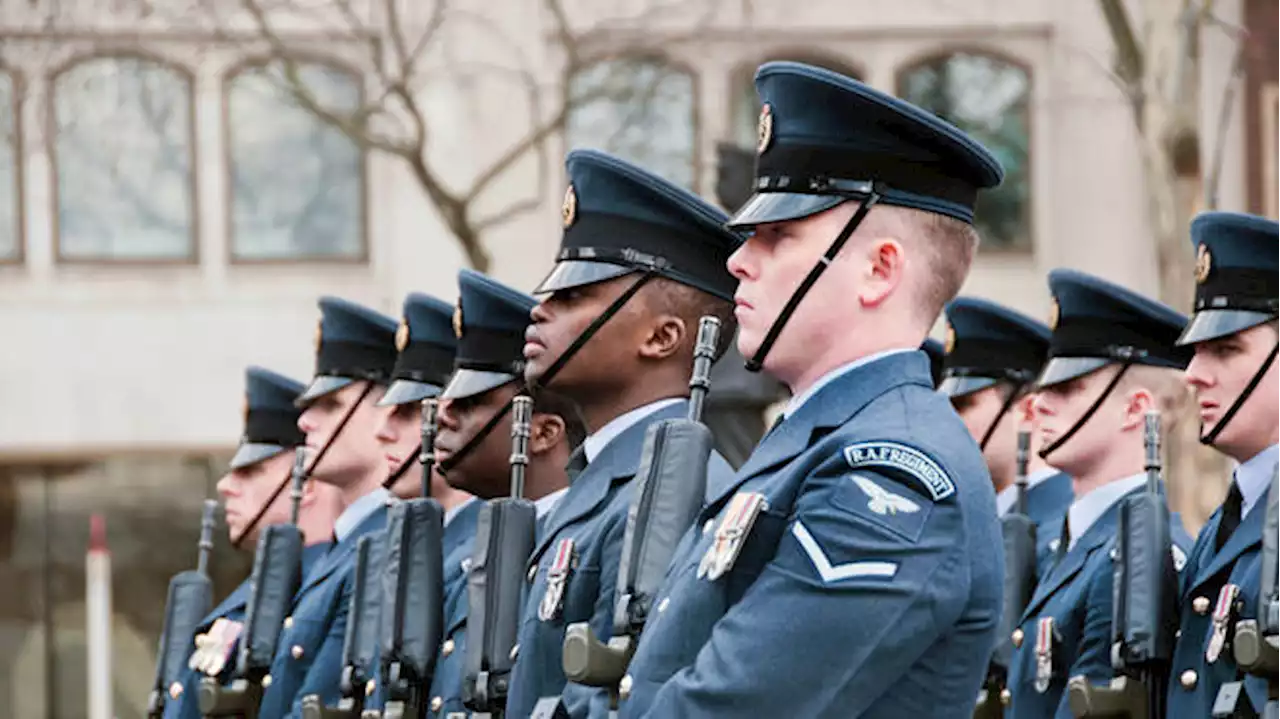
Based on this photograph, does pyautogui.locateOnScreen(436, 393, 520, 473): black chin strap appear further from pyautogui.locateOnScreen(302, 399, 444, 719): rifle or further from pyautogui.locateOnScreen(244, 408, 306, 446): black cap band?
pyautogui.locateOnScreen(244, 408, 306, 446): black cap band

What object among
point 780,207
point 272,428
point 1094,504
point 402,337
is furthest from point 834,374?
point 272,428

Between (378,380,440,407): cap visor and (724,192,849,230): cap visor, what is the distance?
138 inches

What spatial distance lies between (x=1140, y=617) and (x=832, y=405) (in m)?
2.17

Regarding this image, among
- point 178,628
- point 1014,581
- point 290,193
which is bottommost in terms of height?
point 178,628

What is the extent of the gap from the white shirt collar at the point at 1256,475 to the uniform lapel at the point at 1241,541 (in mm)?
31

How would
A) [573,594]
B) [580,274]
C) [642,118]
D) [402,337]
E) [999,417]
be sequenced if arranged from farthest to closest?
1. [642,118]
2. [999,417]
3. [402,337]
4. [580,274]
5. [573,594]

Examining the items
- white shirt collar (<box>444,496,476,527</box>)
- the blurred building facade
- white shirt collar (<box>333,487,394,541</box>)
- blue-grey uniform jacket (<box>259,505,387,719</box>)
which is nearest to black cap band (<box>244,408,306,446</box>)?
white shirt collar (<box>333,487,394,541</box>)

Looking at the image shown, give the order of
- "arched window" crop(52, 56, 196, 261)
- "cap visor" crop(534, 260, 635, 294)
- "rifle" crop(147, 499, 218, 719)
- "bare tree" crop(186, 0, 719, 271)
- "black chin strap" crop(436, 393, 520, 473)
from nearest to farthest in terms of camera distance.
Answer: "cap visor" crop(534, 260, 635, 294) → "black chin strap" crop(436, 393, 520, 473) → "rifle" crop(147, 499, 218, 719) → "bare tree" crop(186, 0, 719, 271) → "arched window" crop(52, 56, 196, 261)

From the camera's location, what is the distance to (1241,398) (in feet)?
20.0

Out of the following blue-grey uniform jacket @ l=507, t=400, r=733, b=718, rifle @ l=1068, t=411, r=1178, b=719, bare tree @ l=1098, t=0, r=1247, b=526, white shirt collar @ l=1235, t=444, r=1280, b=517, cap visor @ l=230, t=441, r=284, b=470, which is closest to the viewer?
blue-grey uniform jacket @ l=507, t=400, r=733, b=718

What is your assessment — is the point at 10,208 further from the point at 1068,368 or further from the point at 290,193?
the point at 1068,368

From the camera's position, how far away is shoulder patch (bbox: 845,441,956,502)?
4.02 meters

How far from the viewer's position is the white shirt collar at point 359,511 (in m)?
8.52

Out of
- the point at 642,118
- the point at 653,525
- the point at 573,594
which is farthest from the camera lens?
the point at 642,118
